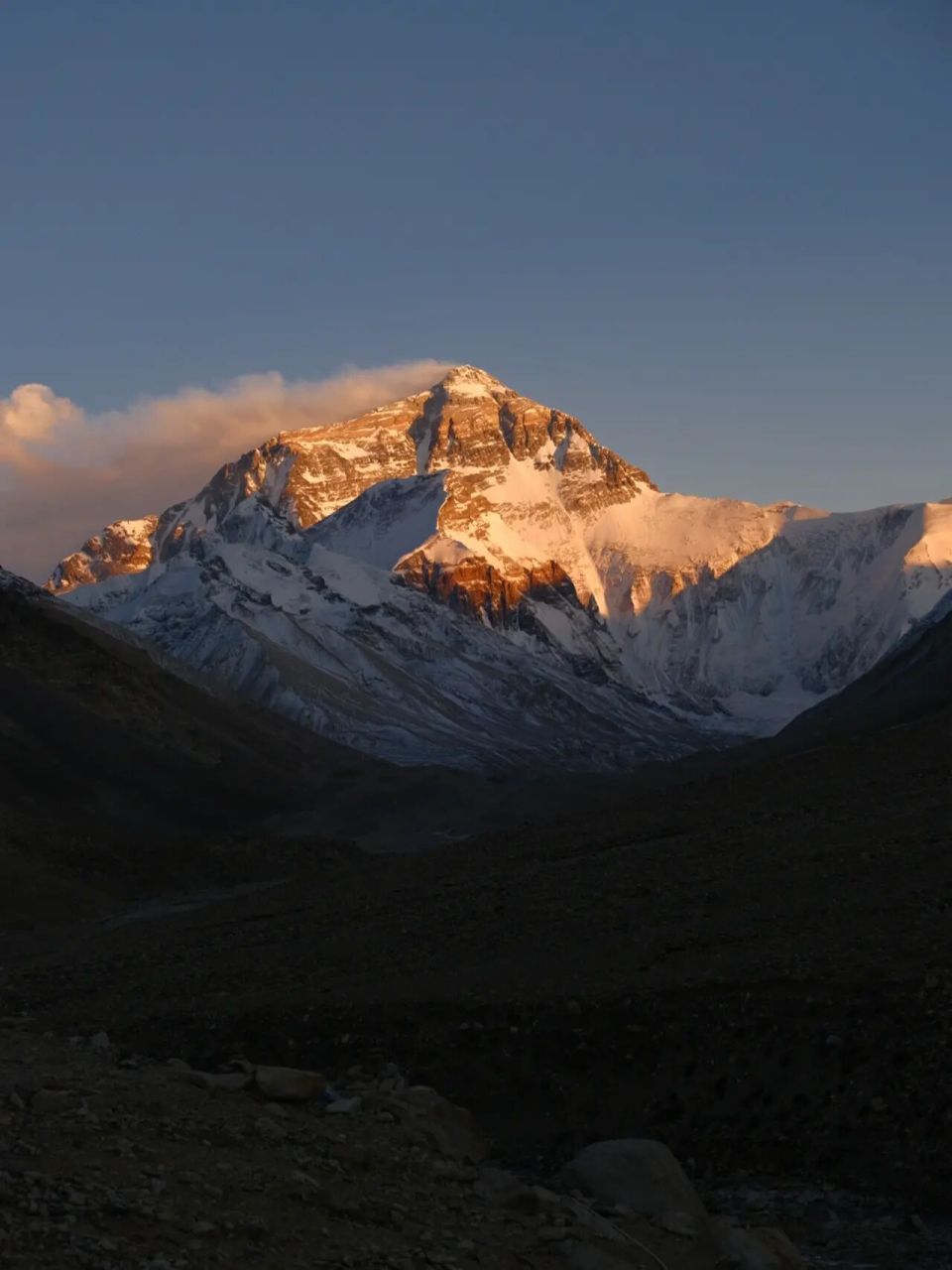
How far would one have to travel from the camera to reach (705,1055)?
22359 millimetres

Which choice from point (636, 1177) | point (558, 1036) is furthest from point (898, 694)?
point (636, 1177)

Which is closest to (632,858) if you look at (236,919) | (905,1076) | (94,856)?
(236,919)

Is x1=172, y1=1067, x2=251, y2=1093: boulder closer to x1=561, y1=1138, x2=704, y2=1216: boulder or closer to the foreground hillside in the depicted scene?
the foreground hillside

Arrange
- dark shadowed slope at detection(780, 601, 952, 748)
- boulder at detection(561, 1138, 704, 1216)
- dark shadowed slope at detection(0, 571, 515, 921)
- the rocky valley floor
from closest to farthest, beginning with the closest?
the rocky valley floor
boulder at detection(561, 1138, 704, 1216)
dark shadowed slope at detection(0, 571, 515, 921)
dark shadowed slope at detection(780, 601, 952, 748)

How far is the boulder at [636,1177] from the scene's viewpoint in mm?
18328

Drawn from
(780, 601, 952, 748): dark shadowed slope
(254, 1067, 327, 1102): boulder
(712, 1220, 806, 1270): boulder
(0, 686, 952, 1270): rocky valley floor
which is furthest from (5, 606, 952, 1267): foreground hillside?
(780, 601, 952, 748): dark shadowed slope

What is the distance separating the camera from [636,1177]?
18.7 m

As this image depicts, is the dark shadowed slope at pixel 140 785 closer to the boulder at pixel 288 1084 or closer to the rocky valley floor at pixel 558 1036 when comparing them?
the rocky valley floor at pixel 558 1036

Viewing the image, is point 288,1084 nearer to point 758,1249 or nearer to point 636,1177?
point 636,1177

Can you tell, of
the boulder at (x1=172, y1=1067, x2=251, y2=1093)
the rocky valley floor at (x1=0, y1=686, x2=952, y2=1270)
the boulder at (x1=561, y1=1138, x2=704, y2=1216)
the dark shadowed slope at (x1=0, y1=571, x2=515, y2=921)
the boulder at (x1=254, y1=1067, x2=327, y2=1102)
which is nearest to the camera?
the rocky valley floor at (x1=0, y1=686, x2=952, y2=1270)

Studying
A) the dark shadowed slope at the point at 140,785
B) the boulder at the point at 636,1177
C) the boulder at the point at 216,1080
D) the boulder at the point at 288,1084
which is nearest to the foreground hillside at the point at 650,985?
the boulder at the point at 636,1177

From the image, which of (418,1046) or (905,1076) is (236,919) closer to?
(418,1046)

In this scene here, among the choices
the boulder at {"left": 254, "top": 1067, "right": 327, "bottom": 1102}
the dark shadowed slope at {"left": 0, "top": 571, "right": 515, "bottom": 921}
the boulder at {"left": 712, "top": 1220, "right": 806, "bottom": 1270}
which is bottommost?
the boulder at {"left": 712, "top": 1220, "right": 806, "bottom": 1270}

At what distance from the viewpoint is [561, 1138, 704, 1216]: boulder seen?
1833 centimetres
